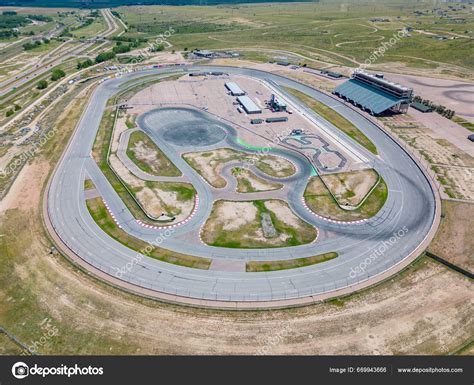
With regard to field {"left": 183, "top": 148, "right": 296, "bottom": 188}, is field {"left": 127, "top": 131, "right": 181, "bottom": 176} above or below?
above

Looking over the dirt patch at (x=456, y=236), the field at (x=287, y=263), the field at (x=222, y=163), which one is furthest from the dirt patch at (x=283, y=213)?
the dirt patch at (x=456, y=236)

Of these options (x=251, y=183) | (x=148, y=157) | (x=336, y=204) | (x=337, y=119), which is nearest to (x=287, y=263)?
(x=336, y=204)

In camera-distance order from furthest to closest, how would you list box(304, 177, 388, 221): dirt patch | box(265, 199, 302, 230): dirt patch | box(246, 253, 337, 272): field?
box(304, 177, 388, 221): dirt patch, box(265, 199, 302, 230): dirt patch, box(246, 253, 337, 272): field

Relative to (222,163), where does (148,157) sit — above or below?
above

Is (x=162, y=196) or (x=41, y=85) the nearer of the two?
(x=162, y=196)

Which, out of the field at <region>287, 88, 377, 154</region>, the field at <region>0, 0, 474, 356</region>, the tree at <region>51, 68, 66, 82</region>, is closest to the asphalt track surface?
the field at <region>0, 0, 474, 356</region>

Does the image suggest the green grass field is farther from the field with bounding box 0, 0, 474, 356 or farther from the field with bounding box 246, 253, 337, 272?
the field with bounding box 246, 253, 337, 272

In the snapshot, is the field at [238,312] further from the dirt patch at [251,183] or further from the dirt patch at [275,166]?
the dirt patch at [275,166]

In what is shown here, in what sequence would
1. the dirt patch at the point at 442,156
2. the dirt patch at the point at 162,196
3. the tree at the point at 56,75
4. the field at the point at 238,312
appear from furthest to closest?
1. the tree at the point at 56,75
2. the dirt patch at the point at 442,156
3. the dirt patch at the point at 162,196
4. the field at the point at 238,312

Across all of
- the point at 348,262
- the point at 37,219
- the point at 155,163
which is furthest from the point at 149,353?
the point at 155,163

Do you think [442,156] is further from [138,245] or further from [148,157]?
[138,245]
